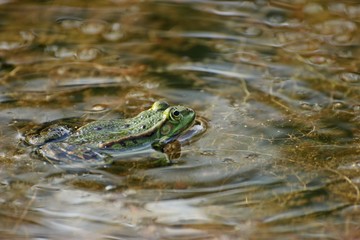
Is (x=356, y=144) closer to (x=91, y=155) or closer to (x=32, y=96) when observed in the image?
(x=91, y=155)

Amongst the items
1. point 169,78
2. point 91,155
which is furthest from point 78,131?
point 169,78

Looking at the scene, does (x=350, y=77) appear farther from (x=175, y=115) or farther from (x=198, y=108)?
(x=175, y=115)

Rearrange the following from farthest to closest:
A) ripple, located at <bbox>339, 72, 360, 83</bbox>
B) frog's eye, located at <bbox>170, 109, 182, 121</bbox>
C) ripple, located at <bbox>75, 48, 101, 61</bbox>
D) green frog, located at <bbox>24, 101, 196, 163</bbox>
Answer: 1. ripple, located at <bbox>75, 48, 101, 61</bbox>
2. ripple, located at <bbox>339, 72, 360, 83</bbox>
3. frog's eye, located at <bbox>170, 109, 182, 121</bbox>
4. green frog, located at <bbox>24, 101, 196, 163</bbox>

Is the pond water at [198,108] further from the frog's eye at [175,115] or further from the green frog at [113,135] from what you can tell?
the frog's eye at [175,115]

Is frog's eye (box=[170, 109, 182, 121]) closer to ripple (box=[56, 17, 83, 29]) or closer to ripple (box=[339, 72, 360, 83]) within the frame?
ripple (box=[339, 72, 360, 83])

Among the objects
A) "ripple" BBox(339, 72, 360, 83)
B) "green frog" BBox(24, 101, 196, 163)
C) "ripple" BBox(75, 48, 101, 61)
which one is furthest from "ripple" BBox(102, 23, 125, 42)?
"ripple" BBox(339, 72, 360, 83)

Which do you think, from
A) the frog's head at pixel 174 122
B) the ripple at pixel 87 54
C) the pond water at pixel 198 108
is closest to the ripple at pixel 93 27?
the pond water at pixel 198 108
